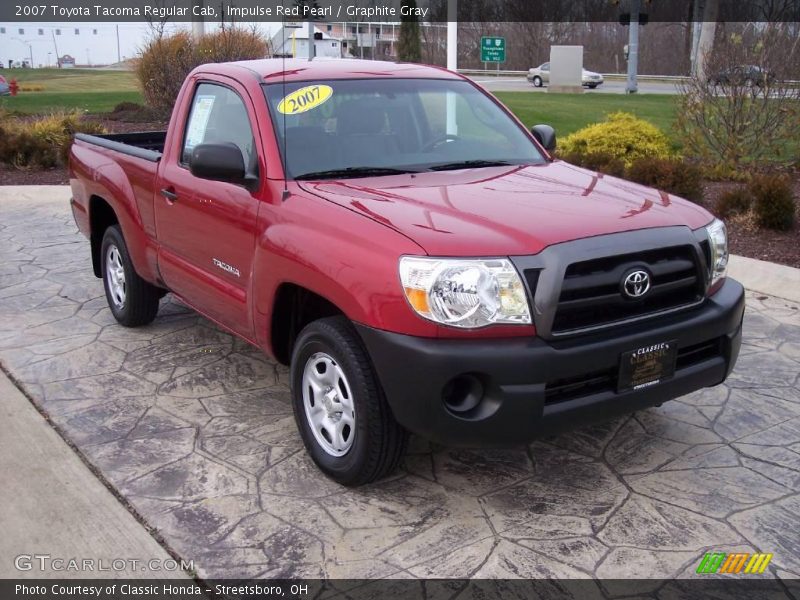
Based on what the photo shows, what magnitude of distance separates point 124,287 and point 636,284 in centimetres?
391

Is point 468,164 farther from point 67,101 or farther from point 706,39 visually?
point 67,101

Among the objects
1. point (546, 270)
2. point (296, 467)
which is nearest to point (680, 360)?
point (546, 270)

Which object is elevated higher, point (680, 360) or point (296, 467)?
point (680, 360)

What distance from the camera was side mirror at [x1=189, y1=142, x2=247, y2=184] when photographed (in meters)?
4.00

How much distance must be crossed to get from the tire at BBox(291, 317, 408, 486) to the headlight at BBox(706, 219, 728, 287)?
1.62 metres

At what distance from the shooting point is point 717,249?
12.7 ft

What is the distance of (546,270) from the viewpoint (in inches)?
126

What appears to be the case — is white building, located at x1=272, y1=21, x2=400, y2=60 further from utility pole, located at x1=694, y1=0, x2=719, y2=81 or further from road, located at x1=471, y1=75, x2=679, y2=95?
utility pole, located at x1=694, y1=0, x2=719, y2=81

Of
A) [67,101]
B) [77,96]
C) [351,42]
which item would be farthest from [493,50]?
[351,42]

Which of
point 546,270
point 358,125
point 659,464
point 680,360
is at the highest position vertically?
point 358,125

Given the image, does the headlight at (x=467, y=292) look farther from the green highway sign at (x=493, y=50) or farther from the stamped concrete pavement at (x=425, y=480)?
the green highway sign at (x=493, y=50)

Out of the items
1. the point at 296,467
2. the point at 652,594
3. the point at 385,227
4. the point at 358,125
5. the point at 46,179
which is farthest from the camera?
the point at 46,179

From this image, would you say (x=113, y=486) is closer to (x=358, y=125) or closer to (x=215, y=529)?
(x=215, y=529)

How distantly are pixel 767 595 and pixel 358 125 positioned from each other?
2906mm
